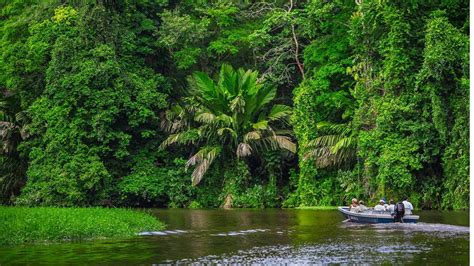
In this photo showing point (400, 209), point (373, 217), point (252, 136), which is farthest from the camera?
point (252, 136)

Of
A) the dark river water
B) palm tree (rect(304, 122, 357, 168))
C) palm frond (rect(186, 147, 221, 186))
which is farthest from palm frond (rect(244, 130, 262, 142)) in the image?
the dark river water

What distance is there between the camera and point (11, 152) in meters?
40.6

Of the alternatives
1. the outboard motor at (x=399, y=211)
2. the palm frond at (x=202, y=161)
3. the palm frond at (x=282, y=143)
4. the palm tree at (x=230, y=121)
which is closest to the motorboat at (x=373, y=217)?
the outboard motor at (x=399, y=211)

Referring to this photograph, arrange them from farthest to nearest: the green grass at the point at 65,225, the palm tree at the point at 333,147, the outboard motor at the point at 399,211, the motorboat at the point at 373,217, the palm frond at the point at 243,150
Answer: the palm frond at the point at 243,150
the palm tree at the point at 333,147
the motorboat at the point at 373,217
the outboard motor at the point at 399,211
the green grass at the point at 65,225

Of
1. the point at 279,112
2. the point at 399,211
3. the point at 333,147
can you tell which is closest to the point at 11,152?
the point at 279,112

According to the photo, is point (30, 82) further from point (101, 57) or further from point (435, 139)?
point (435, 139)

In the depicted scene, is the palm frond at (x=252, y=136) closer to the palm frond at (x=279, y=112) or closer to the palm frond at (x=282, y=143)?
the palm frond at (x=282, y=143)

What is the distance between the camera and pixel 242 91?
39562 mm

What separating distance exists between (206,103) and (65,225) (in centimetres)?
2001

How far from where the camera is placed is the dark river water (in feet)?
52.4

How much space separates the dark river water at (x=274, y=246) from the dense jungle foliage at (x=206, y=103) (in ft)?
34.0

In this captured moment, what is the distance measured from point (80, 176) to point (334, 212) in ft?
41.2

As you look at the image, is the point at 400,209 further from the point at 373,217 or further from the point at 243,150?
the point at 243,150

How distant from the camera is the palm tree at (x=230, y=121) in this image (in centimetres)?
3906
